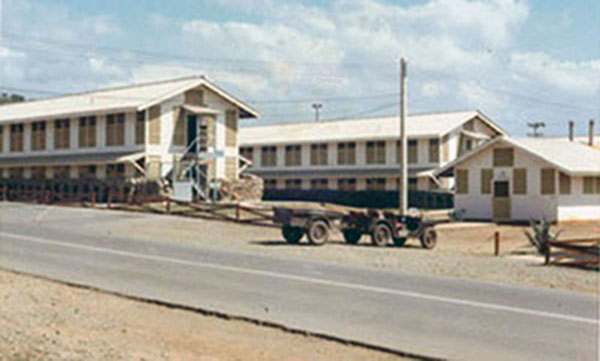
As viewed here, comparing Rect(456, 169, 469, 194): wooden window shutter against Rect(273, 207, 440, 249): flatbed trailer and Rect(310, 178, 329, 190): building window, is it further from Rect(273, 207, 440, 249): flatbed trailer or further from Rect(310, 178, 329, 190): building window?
Rect(310, 178, 329, 190): building window

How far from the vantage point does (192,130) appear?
49.6 meters

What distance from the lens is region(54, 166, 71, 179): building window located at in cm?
5125

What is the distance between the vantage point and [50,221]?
35.8 meters

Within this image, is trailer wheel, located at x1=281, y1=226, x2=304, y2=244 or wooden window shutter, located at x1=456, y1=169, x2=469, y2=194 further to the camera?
wooden window shutter, located at x1=456, y1=169, x2=469, y2=194

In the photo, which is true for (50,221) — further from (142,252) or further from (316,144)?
(316,144)

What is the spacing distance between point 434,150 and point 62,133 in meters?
26.6

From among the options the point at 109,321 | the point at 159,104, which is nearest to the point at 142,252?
the point at 109,321

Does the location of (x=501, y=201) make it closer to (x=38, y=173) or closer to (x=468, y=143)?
(x=468, y=143)

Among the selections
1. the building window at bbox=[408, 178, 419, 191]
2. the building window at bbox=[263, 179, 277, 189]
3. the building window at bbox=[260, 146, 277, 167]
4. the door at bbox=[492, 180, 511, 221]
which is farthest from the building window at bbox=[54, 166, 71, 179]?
the door at bbox=[492, 180, 511, 221]

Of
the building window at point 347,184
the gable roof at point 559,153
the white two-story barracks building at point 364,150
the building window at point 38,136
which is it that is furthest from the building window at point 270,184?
the gable roof at point 559,153

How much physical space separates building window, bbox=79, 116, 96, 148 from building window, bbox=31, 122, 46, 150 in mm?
4452

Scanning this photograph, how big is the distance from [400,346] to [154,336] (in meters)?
3.51

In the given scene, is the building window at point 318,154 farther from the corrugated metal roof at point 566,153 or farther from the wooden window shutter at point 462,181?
the corrugated metal roof at point 566,153

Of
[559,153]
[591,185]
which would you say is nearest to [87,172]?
[559,153]
